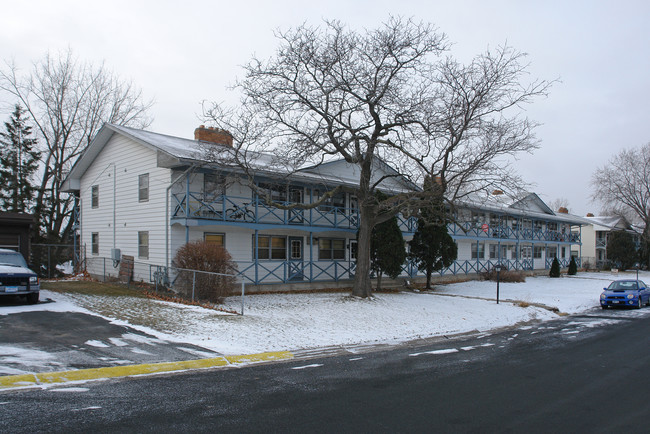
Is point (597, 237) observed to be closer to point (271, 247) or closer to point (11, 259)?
point (271, 247)

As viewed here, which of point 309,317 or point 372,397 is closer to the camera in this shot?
point 372,397

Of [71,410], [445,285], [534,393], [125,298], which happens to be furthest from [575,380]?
[445,285]

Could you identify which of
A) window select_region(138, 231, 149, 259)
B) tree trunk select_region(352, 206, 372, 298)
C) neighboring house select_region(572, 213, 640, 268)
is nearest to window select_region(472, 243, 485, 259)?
tree trunk select_region(352, 206, 372, 298)

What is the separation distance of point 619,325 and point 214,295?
42.2ft

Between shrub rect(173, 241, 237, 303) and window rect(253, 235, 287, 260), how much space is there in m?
5.64

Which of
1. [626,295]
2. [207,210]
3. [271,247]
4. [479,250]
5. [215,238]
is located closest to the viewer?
[207,210]

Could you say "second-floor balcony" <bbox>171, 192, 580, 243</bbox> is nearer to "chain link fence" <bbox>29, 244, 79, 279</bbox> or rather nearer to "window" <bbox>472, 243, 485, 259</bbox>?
"window" <bbox>472, 243, 485, 259</bbox>

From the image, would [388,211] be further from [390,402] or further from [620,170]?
[620,170]

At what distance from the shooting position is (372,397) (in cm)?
702

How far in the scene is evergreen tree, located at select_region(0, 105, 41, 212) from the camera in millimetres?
32156

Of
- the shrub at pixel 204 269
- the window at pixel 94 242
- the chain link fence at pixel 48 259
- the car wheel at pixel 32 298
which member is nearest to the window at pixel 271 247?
the shrub at pixel 204 269

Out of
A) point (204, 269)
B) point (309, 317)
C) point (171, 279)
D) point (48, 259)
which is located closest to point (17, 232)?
point (48, 259)

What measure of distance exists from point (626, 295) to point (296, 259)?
46.9ft

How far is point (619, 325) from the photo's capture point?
15.8 meters
